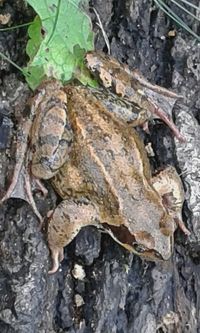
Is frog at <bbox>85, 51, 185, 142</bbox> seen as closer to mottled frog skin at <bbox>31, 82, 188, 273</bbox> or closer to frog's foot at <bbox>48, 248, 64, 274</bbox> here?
mottled frog skin at <bbox>31, 82, 188, 273</bbox>

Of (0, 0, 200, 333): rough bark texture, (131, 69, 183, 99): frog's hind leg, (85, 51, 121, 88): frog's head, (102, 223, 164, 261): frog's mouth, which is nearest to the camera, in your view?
(0, 0, 200, 333): rough bark texture

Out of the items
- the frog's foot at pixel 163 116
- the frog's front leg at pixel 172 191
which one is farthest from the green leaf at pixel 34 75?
the frog's front leg at pixel 172 191

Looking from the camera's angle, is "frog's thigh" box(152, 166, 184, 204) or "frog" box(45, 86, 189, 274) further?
"frog's thigh" box(152, 166, 184, 204)

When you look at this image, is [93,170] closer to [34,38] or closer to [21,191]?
[21,191]

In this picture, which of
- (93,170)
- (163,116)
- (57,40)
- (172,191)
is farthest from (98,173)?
(57,40)

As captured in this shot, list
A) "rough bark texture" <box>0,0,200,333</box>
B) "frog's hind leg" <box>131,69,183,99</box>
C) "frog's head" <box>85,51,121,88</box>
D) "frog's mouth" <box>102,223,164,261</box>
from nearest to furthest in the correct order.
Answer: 1. "rough bark texture" <box>0,0,200,333</box>
2. "frog's mouth" <box>102,223,164,261</box>
3. "frog's head" <box>85,51,121,88</box>
4. "frog's hind leg" <box>131,69,183,99</box>

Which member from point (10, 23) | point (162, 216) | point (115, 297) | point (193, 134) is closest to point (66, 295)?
point (115, 297)

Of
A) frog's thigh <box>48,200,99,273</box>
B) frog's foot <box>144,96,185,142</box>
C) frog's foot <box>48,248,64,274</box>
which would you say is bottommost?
frog's foot <box>48,248,64,274</box>

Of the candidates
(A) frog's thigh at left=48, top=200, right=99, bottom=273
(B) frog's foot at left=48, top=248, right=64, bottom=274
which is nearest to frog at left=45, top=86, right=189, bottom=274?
(A) frog's thigh at left=48, top=200, right=99, bottom=273

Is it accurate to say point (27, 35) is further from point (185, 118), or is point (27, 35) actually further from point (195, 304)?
point (195, 304)
